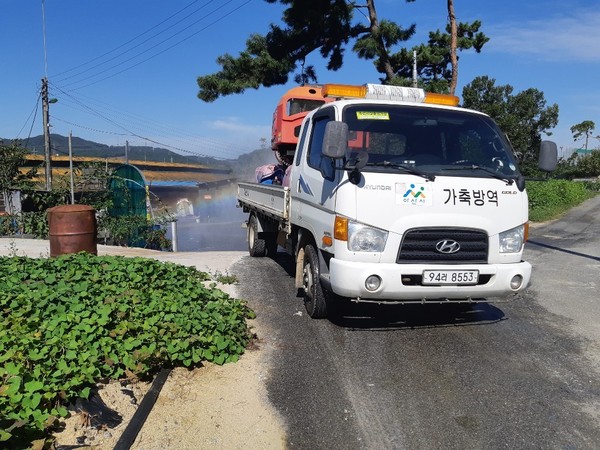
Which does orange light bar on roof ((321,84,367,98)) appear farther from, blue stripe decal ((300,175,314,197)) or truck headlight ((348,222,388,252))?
truck headlight ((348,222,388,252))

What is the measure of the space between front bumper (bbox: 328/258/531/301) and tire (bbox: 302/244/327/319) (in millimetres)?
553

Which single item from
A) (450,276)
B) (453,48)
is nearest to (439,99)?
(450,276)

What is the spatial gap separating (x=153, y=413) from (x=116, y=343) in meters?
0.79

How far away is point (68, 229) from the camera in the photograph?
846 centimetres

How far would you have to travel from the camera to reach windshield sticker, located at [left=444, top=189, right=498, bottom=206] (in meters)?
4.45

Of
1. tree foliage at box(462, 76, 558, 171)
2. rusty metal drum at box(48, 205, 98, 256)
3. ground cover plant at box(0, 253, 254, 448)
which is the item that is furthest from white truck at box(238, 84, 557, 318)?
tree foliage at box(462, 76, 558, 171)

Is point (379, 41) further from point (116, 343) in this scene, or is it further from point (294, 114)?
point (116, 343)

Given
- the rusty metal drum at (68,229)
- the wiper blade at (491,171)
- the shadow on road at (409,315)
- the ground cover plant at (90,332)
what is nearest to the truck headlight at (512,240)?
the wiper blade at (491,171)

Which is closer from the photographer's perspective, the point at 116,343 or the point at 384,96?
the point at 116,343

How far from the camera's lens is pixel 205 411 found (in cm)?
353

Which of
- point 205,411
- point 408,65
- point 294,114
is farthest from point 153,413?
point 408,65

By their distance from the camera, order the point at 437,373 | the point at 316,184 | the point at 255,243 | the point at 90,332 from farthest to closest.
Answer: the point at 255,243, the point at 316,184, the point at 437,373, the point at 90,332

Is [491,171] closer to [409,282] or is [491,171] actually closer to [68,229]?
[409,282]

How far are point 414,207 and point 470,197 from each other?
21.7 inches
